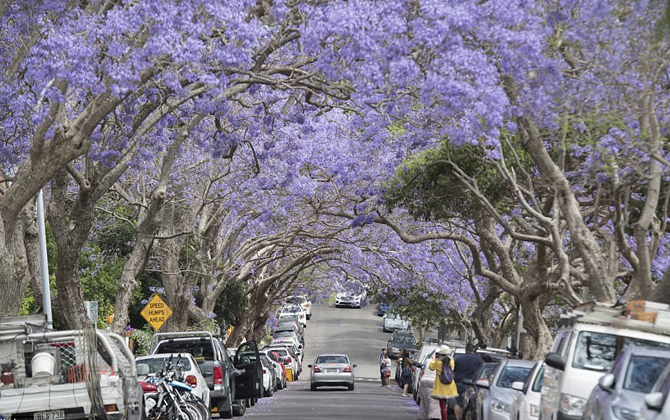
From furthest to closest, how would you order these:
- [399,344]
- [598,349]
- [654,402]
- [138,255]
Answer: [399,344], [138,255], [598,349], [654,402]

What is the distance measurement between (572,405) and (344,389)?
32602mm

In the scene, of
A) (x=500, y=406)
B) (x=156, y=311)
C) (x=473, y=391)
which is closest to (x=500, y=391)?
(x=500, y=406)

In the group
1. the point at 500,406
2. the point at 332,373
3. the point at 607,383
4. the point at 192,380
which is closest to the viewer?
the point at 607,383

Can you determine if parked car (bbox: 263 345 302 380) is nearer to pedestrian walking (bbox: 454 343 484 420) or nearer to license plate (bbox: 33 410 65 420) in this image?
pedestrian walking (bbox: 454 343 484 420)

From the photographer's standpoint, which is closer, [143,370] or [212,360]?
[143,370]

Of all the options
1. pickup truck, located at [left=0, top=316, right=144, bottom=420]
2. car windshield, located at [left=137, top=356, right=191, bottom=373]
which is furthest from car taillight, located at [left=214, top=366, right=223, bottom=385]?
pickup truck, located at [left=0, top=316, right=144, bottom=420]

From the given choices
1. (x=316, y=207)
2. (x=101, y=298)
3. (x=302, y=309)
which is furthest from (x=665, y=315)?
(x=302, y=309)

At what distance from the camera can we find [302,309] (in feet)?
302

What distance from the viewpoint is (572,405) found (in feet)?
44.2

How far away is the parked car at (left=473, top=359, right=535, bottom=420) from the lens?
59.4 feet

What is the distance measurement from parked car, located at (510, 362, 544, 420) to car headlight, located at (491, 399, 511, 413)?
393 mm

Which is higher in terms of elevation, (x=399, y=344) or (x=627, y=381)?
→ (x=399, y=344)

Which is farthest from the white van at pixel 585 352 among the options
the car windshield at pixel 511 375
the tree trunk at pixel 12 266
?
the tree trunk at pixel 12 266

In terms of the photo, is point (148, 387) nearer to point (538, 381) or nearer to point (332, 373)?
point (538, 381)
